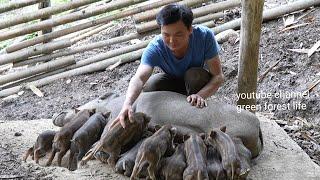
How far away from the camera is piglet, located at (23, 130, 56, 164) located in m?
3.53

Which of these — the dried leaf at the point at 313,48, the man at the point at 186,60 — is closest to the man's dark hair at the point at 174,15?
the man at the point at 186,60

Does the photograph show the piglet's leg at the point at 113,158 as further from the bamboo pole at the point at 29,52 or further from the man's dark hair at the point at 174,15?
the bamboo pole at the point at 29,52

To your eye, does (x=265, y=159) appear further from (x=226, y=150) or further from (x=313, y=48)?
(x=313, y=48)

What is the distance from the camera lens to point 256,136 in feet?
11.6

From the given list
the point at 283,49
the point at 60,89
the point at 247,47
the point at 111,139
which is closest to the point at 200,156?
the point at 111,139

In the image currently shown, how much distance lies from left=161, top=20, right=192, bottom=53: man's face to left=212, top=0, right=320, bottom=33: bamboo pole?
110 inches

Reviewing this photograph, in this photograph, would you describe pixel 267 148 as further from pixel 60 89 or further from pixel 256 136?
pixel 60 89

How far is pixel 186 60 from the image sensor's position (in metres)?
3.82

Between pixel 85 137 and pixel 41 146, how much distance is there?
1.10 ft

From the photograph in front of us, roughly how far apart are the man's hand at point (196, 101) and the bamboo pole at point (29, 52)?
274 cm

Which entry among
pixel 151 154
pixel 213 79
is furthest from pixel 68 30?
pixel 151 154

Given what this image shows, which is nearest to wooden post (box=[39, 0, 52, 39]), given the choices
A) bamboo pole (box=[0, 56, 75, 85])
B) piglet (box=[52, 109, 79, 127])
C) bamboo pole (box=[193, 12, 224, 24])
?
bamboo pole (box=[0, 56, 75, 85])

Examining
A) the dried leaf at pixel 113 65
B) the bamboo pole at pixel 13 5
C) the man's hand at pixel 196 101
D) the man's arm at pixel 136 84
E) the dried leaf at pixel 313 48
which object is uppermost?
the bamboo pole at pixel 13 5

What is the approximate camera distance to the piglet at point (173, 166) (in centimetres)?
302
